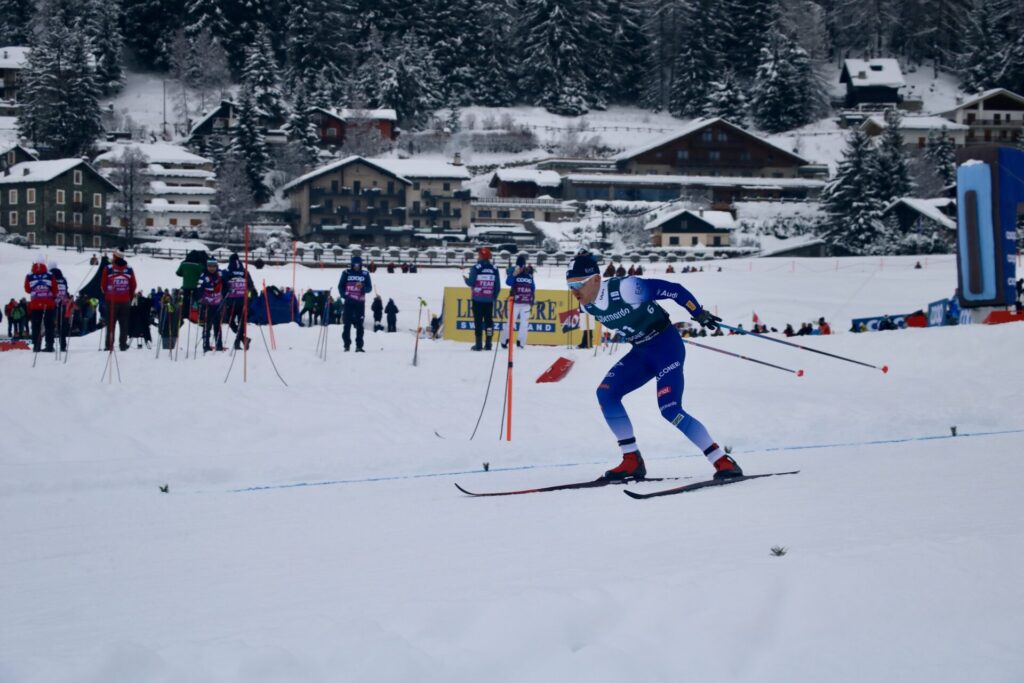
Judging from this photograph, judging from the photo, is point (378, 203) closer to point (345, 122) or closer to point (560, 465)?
point (345, 122)

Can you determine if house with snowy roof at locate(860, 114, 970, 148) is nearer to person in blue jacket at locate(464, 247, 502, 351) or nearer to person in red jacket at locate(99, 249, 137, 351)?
person in blue jacket at locate(464, 247, 502, 351)

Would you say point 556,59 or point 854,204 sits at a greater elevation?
point 556,59

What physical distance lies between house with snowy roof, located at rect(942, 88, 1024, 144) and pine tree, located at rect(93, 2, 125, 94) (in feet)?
286

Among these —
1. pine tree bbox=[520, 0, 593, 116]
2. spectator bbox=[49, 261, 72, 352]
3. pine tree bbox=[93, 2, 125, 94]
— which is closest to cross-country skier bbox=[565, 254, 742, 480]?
spectator bbox=[49, 261, 72, 352]

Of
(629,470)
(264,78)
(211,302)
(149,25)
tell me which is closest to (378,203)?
(264,78)

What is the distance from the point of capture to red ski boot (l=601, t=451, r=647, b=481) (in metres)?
7.75

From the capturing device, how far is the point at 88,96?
3388 inches

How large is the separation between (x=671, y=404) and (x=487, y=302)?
9.72 m

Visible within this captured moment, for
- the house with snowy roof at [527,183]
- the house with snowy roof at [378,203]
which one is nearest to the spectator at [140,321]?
the house with snowy roof at [378,203]

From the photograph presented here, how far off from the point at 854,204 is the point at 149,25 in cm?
8983

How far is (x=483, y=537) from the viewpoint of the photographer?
5.83m

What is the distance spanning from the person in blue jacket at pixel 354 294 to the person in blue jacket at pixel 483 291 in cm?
179

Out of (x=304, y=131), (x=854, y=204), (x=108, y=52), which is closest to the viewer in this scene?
(x=854, y=204)

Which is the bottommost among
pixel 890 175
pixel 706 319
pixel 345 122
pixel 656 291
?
pixel 706 319
